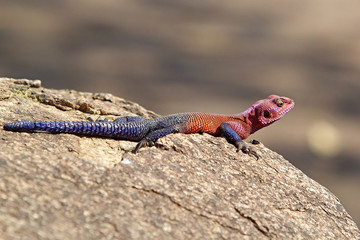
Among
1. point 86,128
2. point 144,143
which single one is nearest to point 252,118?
point 144,143

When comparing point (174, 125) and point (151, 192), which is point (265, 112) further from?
point (151, 192)

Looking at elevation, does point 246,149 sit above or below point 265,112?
below

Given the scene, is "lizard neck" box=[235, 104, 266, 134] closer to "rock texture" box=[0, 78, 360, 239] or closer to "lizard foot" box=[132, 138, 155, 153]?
"rock texture" box=[0, 78, 360, 239]

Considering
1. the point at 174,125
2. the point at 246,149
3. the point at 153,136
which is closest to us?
the point at 153,136

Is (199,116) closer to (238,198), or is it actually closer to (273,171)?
(273,171)

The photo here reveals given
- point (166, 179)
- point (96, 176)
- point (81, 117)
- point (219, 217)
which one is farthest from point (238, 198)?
point (81, 117)

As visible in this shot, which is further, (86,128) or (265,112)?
(265,112)
